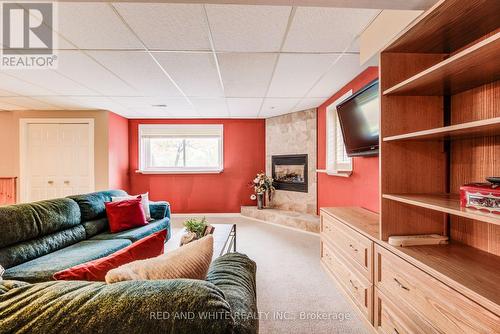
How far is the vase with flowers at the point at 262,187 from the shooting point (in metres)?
4.85

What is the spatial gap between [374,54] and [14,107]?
5.83 metres

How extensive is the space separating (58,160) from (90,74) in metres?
2.72

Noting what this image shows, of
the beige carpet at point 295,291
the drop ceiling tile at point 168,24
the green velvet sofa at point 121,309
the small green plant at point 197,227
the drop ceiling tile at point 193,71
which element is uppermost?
the drop ceiling tile at point 168,24

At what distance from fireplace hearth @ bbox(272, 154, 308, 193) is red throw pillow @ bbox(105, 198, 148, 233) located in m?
2.87

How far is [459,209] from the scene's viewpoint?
1.06m

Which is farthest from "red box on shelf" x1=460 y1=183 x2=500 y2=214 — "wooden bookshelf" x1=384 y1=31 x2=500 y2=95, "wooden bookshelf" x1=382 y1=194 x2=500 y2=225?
"wooden bookshelf" x1=384 y1=31 x2=500 y2=95

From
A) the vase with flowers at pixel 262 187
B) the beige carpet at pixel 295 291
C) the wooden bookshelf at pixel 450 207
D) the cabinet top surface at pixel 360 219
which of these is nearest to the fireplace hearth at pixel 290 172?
the vase with flowers at pixel 262 187

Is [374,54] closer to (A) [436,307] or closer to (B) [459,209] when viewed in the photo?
(B) [459,209]

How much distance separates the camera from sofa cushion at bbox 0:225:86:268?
5.70 ft

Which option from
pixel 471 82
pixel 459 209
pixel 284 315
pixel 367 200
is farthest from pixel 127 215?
pixel 471 82

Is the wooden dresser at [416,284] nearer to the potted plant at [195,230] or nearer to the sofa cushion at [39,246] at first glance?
the potted plant at [195,230]

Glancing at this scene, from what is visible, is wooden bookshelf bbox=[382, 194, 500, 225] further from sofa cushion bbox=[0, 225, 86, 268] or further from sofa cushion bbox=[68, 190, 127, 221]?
sofa cushion bbox=[68, 190, 127, 221]

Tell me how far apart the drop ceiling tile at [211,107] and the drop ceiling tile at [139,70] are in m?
0.53

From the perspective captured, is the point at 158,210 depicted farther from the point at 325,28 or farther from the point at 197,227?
the point at 325,28
